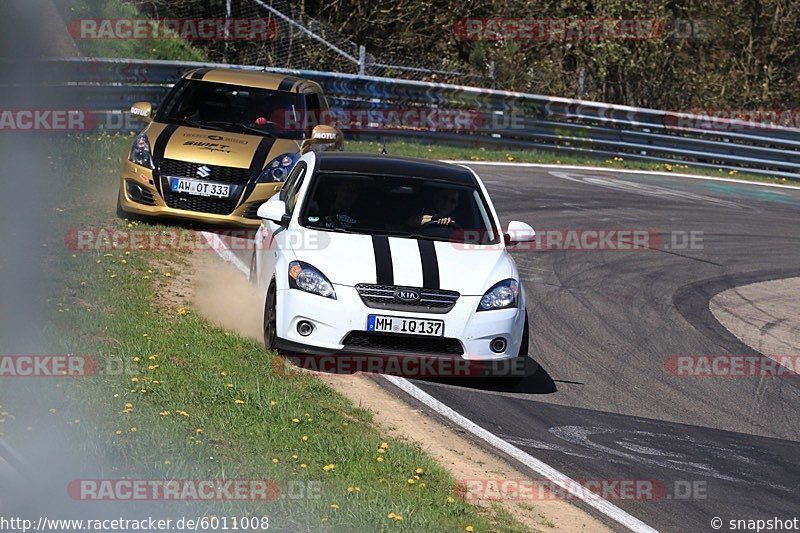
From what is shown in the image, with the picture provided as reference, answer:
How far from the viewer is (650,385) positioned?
10.2 m

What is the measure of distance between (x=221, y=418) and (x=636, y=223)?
11.4m

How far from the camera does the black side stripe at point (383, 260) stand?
29.6ft

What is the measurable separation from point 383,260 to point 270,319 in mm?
1019

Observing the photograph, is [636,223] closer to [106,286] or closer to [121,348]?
[106,286]

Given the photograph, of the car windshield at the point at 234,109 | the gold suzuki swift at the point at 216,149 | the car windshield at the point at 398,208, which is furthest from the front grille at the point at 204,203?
the car windshield at the point at 398,208

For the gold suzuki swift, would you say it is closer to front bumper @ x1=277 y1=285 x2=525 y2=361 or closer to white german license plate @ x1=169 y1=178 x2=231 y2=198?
white german license plate @ x1=169 y1=178 x2=231 y2=198

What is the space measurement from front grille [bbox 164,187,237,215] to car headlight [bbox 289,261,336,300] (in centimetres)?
439

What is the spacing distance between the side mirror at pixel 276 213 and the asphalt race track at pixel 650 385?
1.81 metres

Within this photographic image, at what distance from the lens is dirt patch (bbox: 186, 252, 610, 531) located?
6.95 m

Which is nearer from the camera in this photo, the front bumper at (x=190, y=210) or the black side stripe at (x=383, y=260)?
the black side stripe at (x=383, y=260)

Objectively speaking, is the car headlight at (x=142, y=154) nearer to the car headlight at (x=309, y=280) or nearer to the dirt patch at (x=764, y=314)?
the car headlight at (x=309, y=280)

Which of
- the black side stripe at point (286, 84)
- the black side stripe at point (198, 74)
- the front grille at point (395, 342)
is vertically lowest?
the front grille at point (395, 342)

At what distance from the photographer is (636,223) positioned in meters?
17.9

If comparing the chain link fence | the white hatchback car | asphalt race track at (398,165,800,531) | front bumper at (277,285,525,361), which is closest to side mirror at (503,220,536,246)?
the white hatchback car
